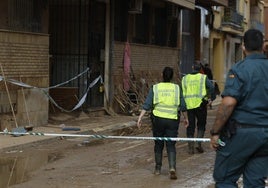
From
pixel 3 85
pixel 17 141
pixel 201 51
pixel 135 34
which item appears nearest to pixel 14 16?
pixel 3 85

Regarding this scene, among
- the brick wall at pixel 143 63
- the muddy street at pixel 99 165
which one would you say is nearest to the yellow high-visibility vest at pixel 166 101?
the muddy street at pixel 99 165

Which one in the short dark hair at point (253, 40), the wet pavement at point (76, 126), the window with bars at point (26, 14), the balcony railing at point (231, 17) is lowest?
the wet pavement at point (76, 126)

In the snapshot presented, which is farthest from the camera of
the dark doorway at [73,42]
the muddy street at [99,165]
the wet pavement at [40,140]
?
the dark doorway at [73,42]

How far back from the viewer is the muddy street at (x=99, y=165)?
8.66m

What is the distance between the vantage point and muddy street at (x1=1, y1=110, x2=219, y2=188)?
8.66 metres

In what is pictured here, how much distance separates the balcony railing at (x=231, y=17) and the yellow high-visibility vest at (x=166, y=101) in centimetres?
2881

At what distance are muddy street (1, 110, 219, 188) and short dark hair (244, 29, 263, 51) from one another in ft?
11.7

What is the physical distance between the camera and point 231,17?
38.2 metres

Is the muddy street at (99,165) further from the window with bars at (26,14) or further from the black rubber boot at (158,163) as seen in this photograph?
the window with bars at (26,14)

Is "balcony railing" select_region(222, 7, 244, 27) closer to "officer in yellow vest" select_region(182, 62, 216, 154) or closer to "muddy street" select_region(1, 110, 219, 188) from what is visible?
"muddy street" select_region(1, 110, 219, 188)

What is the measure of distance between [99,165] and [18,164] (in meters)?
1.44

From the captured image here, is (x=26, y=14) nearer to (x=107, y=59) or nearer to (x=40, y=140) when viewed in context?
(x=40, y=140)

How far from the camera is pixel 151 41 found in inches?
948

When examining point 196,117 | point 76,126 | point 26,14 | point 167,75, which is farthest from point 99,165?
point 26,14
